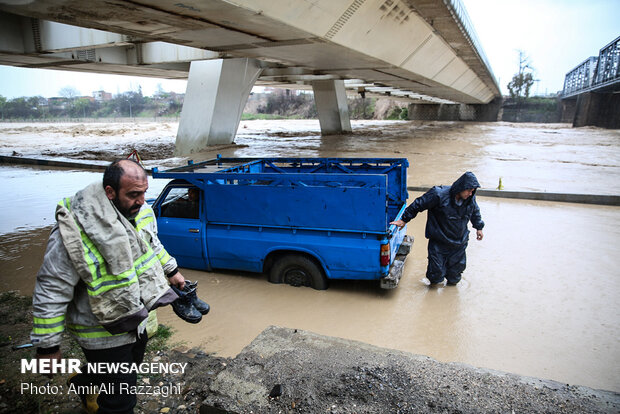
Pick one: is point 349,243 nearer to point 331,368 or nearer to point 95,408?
point 331,368

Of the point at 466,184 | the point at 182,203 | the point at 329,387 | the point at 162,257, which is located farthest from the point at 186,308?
the point at 466,184

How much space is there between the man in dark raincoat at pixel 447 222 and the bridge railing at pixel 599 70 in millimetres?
33727

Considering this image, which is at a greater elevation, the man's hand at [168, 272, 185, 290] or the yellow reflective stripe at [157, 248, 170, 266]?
→ the yellow reflective stripe at [157, 248, 170, 266]

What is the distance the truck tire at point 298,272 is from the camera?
18.0ft

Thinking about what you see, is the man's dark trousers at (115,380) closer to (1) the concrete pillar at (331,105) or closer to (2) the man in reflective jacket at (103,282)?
(2) the man in reflective jacket at (103,282)

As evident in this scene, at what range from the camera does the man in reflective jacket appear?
2168mm

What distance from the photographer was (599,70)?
3600 centimetres

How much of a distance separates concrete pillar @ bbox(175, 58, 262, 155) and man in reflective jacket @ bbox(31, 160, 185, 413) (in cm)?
1611

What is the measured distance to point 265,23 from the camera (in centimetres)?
764

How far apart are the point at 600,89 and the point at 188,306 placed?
44560 millimetres

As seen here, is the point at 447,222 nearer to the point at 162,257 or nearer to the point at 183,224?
the point at 183,224

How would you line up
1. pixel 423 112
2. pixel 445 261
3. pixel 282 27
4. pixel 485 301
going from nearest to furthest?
pixel 485 301
pixel 445 261
pixel 282 27
pixel 423 112

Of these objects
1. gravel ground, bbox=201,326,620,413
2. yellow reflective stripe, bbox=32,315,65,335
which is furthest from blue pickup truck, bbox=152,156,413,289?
yellow reflective stripe, bbox=32,315,65,335

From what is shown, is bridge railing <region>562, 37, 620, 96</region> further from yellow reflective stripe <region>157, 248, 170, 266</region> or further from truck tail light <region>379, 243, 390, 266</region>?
yellow reflective stripe <region>157, 248, 170, 266</region>
